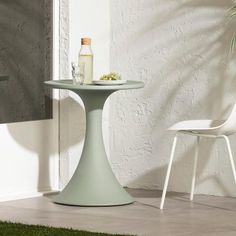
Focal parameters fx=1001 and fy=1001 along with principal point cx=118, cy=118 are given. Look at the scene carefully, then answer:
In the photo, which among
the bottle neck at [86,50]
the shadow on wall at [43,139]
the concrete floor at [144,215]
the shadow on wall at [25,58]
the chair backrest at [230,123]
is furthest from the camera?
the shadow on wall at [43,139]

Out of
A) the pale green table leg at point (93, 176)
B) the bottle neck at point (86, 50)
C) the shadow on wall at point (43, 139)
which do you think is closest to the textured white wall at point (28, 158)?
the shadow on wall at point (43, 139)

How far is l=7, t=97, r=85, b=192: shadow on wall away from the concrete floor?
0.28 meters

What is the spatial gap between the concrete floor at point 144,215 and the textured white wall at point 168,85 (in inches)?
10.1

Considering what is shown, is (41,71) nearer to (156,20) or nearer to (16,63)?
(16,63)

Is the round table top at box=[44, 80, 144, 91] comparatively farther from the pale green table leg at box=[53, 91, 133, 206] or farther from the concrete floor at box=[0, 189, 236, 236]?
the concrete floor at box=[0, 189, 236, 236]

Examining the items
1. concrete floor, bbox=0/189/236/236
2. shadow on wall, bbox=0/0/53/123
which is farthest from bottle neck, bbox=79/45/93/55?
concrete floor, bbox=0/189/236/236

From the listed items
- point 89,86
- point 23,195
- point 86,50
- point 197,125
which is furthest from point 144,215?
point 86,50

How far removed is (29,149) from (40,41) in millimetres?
722

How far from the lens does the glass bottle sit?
619 centimetres

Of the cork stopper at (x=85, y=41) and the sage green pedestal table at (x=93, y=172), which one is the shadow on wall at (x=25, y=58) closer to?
the sage green pedestal table at (x=93, y=172)

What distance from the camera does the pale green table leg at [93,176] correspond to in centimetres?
617

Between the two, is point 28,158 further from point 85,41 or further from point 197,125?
point 197,125

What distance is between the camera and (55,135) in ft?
22.2

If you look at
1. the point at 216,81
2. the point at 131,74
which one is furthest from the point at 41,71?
the point at 216,81
